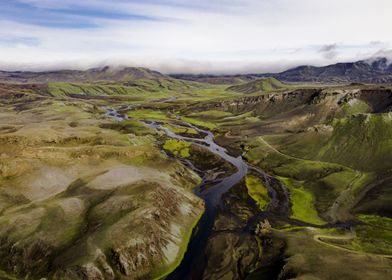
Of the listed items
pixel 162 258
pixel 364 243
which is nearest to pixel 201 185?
pixel 162 258

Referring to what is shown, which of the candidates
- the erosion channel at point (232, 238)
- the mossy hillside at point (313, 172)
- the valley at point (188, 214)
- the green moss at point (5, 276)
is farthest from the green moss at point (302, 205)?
the green moss at point (5, 276)

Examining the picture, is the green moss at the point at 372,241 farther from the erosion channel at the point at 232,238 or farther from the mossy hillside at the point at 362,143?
the mossy hillside at the point at 362,143

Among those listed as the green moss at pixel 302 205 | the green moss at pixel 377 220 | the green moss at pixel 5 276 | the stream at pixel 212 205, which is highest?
the green moss at pixel 377 220

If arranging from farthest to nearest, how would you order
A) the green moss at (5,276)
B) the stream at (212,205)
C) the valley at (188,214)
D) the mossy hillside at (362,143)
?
the mossy hillside at (362,143)
the stream at (212,205)
the valley at (188,214)
the green moss at (5,276)

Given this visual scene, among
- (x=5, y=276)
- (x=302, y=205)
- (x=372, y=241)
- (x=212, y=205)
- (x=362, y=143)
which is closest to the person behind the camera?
(x=5, y=276)

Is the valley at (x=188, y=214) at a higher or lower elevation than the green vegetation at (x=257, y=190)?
higher

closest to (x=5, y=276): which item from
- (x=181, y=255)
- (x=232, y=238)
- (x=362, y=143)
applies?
(x=181, y=255)

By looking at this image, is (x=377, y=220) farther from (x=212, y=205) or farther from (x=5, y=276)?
(x=5, y=276)
